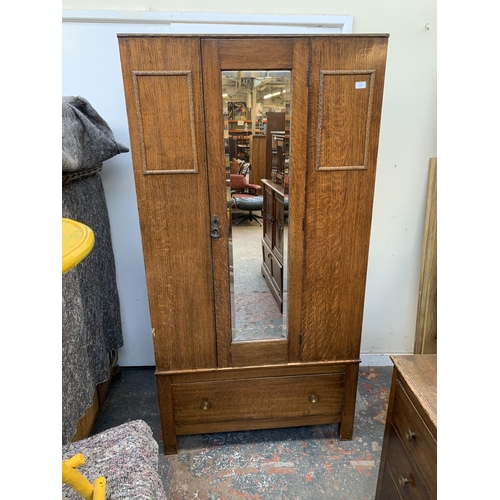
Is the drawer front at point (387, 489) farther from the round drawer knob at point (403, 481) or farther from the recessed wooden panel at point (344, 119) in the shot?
the recessed wooden panel at point (344, 119)

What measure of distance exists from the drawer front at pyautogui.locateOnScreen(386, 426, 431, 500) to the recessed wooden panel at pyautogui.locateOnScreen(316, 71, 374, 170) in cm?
92

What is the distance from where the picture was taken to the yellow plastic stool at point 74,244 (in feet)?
1.37

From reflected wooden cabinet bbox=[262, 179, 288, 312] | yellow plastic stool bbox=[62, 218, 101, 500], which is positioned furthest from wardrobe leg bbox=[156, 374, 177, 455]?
yellow plastic stool bbox=[62, 218, 101, 500]

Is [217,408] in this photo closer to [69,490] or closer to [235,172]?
[69,490]

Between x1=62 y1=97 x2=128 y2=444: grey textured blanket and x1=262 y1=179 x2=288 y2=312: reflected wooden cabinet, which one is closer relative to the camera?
x1=62 y1=97 x2=128 y2=444: grey textured blanket

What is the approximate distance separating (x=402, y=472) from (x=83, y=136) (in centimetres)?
164

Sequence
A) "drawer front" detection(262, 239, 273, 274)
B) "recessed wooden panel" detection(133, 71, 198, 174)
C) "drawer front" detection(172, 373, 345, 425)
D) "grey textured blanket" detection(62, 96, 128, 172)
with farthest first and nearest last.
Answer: "drawer front" detection(172, 373, 345, 425) < "drawer front" detection(262, 239, 273, 274) < "grey textured blanket" detection(62, 96, 128, 172) < "recessed wooden panel" detection(133, 71, 198, 174)

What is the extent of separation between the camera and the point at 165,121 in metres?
1.14

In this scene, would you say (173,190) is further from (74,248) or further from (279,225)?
(74,248)

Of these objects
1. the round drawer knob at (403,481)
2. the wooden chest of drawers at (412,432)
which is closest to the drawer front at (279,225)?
the wooden chest of drawers at (412,432)

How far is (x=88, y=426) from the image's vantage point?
5.17 feet

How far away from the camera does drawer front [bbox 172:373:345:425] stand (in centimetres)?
149

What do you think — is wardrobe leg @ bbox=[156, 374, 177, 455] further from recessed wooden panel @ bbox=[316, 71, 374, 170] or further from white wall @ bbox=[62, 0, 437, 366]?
recessed wooden panel @ bbox=[316, 71, 374, 170]

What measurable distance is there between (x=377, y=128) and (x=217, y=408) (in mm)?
1309
